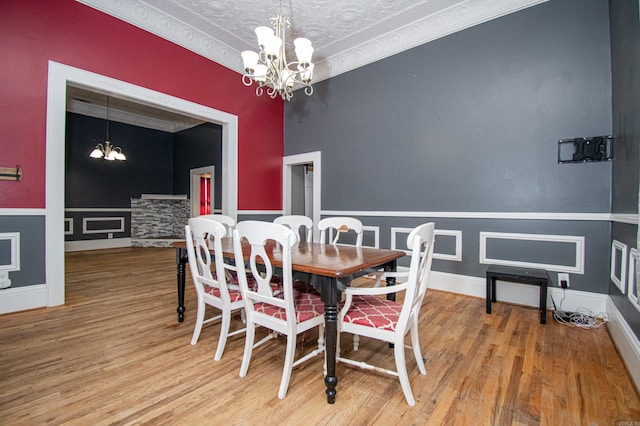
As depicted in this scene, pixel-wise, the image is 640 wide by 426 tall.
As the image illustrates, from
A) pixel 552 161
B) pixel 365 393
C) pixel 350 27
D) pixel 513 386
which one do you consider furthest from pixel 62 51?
pixel 552 161

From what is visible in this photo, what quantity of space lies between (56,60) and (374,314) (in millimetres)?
3685

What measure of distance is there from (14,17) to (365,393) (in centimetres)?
415

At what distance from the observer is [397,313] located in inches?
61.5

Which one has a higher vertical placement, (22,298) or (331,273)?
(331,273)

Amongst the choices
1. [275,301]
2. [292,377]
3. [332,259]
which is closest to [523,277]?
[332,259]

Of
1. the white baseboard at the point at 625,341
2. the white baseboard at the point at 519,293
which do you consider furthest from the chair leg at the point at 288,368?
the white baseboard at the point at 519,293

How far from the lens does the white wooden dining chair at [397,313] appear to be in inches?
53.3

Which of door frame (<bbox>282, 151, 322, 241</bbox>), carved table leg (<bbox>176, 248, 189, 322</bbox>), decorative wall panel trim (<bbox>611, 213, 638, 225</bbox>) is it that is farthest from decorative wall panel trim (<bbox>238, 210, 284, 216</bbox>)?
decorative wall panel trim (<bbox>611, 213, 638, 225</bbox>)

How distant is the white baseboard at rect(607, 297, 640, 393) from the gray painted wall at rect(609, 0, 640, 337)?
2.1 inches

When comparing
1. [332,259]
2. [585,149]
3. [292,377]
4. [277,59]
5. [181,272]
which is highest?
[277,59]

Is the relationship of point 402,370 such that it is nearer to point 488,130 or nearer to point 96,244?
point 488,130

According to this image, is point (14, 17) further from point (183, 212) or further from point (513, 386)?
point (183, 212)

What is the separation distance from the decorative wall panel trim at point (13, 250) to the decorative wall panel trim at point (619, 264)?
4.93m

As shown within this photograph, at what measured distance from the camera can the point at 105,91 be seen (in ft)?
9.93
